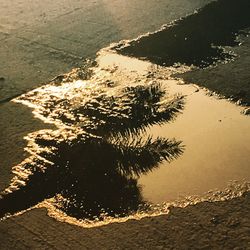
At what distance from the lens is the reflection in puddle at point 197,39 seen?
4.55 meters

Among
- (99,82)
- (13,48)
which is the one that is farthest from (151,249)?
(13,48)

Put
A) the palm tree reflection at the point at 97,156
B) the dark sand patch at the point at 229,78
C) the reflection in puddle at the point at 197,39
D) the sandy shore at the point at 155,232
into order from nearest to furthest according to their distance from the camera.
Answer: the sandy shore at the point at 155,232, the palm tree reflection at the point at 97,156, the dark sand patch at the point at 229,78, the reflection in puddle at the point at 197,39

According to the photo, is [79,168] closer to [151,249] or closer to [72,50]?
[151,249]

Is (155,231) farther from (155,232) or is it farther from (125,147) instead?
(125,147)

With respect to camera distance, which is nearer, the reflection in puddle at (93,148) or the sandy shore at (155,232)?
the sandy shore at (155,232)

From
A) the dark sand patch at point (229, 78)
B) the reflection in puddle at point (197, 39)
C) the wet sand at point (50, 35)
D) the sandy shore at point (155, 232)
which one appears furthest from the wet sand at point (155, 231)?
the reflection in puddle at point (197, 39)

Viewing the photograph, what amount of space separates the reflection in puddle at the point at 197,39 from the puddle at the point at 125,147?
41cm

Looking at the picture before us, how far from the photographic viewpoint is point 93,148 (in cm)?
324

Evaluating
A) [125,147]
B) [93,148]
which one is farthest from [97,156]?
[125,147]

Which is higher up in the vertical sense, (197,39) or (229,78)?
(197,39)

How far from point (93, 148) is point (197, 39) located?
91.8 inches

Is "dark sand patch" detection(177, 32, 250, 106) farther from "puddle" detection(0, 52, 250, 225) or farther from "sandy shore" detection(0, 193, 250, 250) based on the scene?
"sandy shore" detection(0, 193, 250, 250)

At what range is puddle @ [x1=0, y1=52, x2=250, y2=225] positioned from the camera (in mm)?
2783

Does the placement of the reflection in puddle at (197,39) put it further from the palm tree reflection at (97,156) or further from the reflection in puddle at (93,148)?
the palm tree reflection at (97,156)
